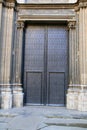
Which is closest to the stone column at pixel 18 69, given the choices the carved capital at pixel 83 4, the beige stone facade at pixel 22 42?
the beige stone facade at pixel 22 42

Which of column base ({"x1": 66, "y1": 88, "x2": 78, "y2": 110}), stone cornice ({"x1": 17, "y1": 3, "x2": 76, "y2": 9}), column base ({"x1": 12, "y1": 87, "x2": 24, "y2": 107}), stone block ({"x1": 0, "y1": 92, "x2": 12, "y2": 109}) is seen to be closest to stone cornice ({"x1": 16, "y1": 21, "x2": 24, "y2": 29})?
stone cornice ({"x1": 17, "y1": 3, "x2": 76, "y2": 9})

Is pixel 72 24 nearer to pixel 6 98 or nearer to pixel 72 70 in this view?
pixel 72 70

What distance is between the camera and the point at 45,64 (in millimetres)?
7289

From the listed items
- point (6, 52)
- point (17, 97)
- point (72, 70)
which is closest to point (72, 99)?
point (72, 70)

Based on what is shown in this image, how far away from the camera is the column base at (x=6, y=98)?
6.40m

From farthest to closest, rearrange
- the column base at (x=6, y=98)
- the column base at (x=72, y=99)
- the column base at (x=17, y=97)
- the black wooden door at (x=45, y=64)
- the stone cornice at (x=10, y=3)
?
the black wooden door at (x=45, y=64), the stone cornice at (x=10, y=3), the column base at (x=17, y=97), the column base at (x=72, y=99), the column base at (x=6, y=98)

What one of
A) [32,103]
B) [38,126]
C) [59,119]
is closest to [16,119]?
[38,126]

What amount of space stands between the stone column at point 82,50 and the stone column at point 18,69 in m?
2.35

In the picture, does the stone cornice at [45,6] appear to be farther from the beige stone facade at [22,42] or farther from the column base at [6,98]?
the column base at [6,98]

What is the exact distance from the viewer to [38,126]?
4.35 m

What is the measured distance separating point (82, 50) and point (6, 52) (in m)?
2.96

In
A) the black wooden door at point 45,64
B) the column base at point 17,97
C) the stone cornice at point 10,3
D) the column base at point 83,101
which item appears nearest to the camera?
the column base at point 83,101

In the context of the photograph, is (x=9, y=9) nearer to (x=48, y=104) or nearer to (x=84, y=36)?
(x=84, y=36)

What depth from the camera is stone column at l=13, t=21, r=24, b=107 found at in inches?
266
